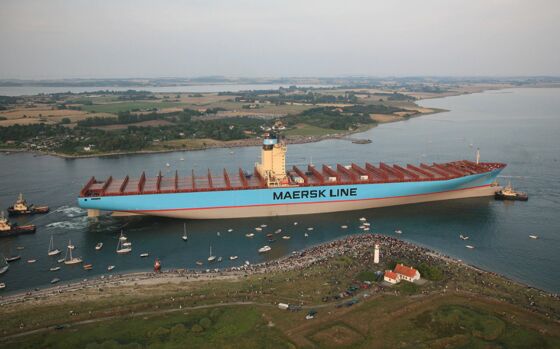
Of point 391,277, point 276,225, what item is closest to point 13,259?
point 276,225

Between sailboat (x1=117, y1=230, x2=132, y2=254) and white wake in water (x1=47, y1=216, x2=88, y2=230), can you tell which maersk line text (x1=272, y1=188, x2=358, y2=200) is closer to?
sailboat (x1=117, y1=230, x2=132, y2=254)

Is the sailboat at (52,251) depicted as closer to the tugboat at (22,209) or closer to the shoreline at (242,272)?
the shoreline at (242,272)

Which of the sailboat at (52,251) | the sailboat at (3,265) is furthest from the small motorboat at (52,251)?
the sailboat at (3,265)

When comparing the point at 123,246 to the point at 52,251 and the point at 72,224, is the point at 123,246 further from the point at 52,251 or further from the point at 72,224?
the point at 72,224

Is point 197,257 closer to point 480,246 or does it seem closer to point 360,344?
point 360,344

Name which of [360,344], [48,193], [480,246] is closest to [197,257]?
[360,344]
